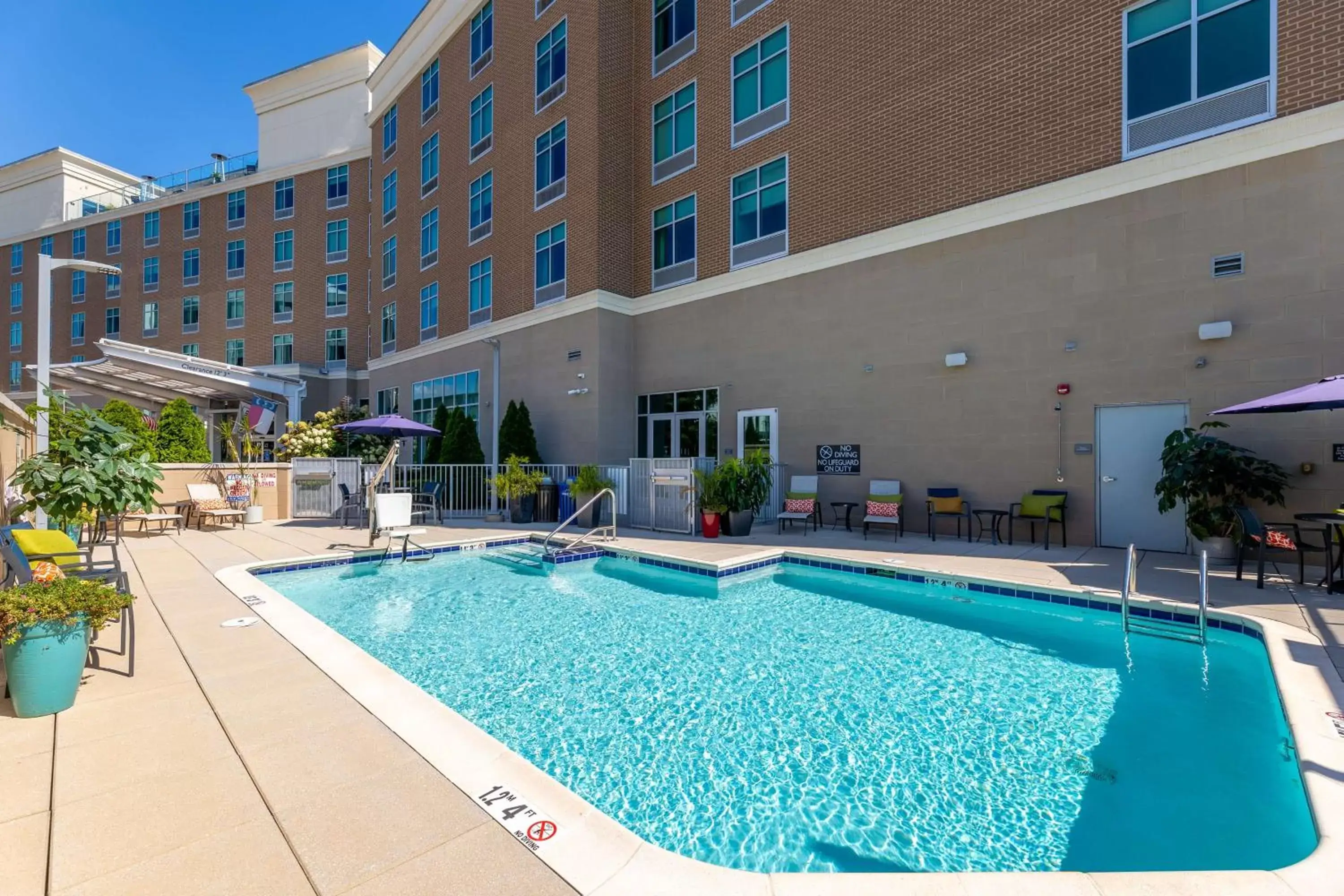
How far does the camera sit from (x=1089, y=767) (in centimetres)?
351

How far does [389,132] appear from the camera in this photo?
25266 mm

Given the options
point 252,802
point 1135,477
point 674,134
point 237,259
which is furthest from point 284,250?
point 1135,477

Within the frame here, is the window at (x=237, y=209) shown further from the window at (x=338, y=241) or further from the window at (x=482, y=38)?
the window at (x=482, y=38)

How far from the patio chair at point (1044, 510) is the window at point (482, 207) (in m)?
16.0

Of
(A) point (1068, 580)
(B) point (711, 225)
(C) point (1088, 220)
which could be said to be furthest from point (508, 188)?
(A) point (1068, 580)

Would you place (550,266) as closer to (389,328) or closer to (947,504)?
(389,328)

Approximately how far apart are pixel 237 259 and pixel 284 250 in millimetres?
3468

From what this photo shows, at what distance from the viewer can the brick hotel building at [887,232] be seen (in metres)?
8.30

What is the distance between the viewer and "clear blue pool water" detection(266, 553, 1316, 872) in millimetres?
2916

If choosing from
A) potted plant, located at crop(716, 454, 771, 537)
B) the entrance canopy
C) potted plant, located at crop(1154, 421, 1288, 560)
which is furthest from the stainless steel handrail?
the entrance canopy

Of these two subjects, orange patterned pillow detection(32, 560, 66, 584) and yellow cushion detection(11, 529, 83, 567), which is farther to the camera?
yellow cushion detection(11, 529, 83, 567)

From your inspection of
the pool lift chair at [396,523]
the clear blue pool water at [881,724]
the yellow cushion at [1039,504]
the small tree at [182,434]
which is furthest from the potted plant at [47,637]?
the small tree at [182,434]

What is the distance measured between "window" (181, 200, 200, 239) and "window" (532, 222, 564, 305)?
90.7 feet

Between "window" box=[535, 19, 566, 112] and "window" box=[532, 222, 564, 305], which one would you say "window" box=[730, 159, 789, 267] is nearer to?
"window" box=[532, 222, 564, 305]
